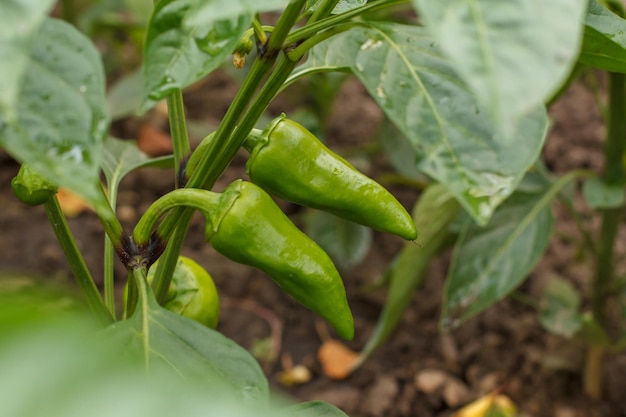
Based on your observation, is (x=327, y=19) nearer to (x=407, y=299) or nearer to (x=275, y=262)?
(x=275, y=262)

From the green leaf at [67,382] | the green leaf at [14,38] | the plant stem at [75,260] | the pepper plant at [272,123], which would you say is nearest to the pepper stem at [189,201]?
the pepper plant at [272,123]

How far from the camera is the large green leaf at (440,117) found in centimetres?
55

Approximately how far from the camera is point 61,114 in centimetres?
51

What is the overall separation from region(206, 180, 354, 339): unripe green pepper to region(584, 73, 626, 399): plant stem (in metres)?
0.68

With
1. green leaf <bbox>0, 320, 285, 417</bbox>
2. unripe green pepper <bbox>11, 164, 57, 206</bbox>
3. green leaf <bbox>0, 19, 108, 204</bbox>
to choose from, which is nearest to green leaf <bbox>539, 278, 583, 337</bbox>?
unripe green pepper <bbox>11, 164, 57, 206</bbox>

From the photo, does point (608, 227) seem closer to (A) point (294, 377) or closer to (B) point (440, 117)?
(A) point (294, 377)

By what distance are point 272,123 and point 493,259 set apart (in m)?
0.69

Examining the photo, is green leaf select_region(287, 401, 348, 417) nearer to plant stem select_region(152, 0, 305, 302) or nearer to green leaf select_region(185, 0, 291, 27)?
plant stem select_region(152, 0, 305, 302)

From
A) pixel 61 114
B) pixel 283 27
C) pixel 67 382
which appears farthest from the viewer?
pixel 283 27

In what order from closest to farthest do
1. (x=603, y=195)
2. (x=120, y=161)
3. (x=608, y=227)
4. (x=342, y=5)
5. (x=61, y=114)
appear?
(x=61, y=114) < (x=342, y=5) < (x=120, y=161) < (x=603, y=195) < (x=608, y=227)

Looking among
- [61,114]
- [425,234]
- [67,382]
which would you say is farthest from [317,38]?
[425,234]

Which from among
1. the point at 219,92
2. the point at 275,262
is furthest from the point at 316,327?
the point at 275,262

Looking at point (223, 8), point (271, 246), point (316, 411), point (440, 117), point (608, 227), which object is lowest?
point (608, 227)

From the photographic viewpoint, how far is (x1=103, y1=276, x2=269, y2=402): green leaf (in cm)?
67
